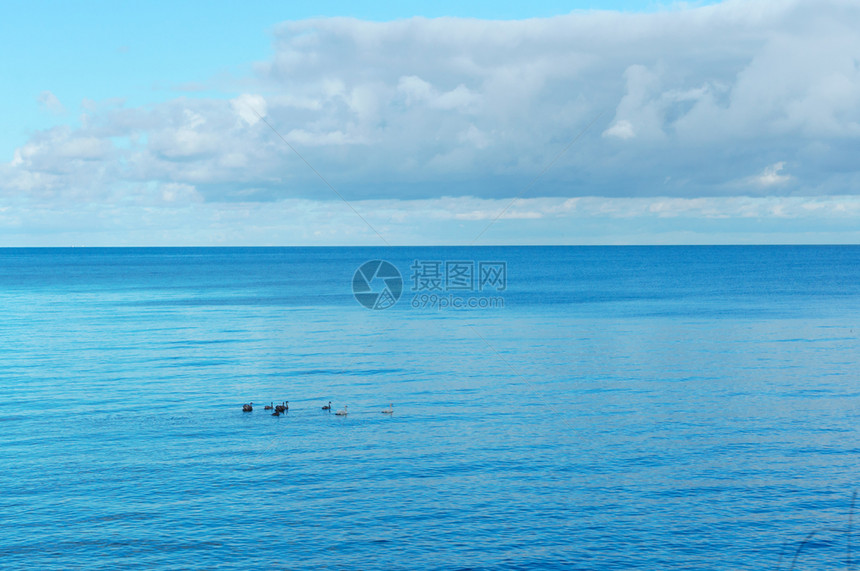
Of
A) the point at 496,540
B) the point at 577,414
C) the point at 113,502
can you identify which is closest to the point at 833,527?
the point at 496,540

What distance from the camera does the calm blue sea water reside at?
3419 cm

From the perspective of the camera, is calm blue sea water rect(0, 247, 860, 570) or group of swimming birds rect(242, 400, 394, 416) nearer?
calm blue sea water rect(0, 247, 860, 570)

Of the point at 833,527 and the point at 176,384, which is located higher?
the point at 176,384

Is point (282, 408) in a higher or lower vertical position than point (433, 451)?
higher

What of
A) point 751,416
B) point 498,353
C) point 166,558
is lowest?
point 166,558

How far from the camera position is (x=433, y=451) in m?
46.8

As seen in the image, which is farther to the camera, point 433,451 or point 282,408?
point 282,408

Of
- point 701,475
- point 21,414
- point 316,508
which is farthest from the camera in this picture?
point 21,414

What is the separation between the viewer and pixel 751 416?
55000 mm

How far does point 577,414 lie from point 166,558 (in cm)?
3268

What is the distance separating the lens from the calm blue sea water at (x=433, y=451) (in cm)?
3419

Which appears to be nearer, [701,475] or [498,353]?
[701,475]

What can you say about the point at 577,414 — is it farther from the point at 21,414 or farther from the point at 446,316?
the point at 446,316

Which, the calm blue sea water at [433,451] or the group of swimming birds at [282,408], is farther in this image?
the group of swimming birds at [282,408]
